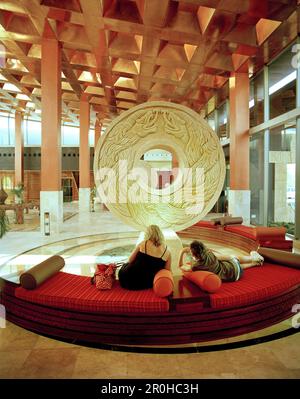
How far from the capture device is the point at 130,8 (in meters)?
7.18

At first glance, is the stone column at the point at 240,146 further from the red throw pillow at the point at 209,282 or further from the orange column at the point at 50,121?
the red throw pillow at the point at 209,282

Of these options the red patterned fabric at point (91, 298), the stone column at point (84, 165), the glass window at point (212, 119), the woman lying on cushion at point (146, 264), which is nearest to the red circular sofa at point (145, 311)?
the red patterned fabric at point (91, 298)

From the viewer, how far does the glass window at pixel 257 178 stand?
10.5m

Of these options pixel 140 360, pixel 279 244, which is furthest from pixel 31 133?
pixel 140 360

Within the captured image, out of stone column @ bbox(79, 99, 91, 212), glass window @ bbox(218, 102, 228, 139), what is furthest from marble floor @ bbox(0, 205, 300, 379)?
stone column @ bbox(79, 99, 91, 212)

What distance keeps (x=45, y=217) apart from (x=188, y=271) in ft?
20.8

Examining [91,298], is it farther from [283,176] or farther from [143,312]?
[283,176]

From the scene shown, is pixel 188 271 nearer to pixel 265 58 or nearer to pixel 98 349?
pixel 98 349

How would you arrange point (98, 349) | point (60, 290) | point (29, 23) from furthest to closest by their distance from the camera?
point (29, 23) → point (60, 290) → point (98, 349)

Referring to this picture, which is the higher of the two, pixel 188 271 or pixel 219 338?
pixel 188 271

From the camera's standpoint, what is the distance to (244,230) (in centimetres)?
734

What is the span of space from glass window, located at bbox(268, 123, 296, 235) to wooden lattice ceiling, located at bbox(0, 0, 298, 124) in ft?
8.19

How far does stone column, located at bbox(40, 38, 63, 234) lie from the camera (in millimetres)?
8789
